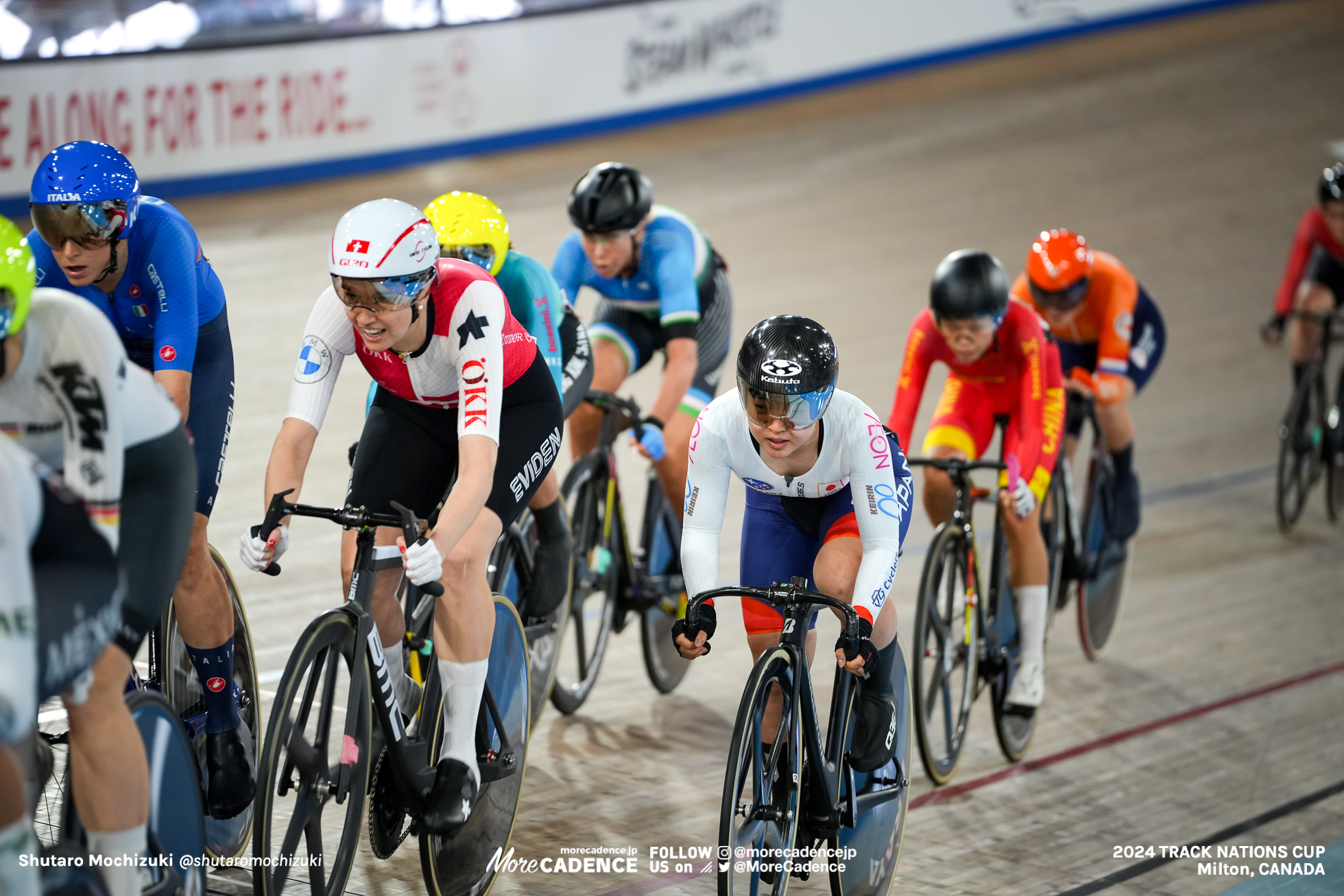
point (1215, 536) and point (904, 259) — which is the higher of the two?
point (904, 259)

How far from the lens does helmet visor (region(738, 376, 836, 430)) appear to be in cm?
281

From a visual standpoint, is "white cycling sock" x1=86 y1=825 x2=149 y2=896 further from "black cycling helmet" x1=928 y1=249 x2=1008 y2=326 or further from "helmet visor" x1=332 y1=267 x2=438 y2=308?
"black cycling helmet" x1=928 y1=249 x2=1008 y2=326

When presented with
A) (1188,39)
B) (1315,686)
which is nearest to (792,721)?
(1315,686)

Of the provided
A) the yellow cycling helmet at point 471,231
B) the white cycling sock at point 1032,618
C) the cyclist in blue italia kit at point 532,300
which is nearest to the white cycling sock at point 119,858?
the cyclist in blue italia kit at point 532,300

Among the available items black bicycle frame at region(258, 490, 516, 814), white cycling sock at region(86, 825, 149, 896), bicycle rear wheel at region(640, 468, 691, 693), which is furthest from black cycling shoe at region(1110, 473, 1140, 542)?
white cycling sock at region(86, 825, 149, 896)

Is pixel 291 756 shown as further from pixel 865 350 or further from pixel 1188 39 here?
pixel 1188 39

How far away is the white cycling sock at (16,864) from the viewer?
1.90 m

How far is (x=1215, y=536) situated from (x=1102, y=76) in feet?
30.1

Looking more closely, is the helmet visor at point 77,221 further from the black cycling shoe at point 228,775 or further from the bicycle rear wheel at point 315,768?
the black cycling shoe at point 228,775

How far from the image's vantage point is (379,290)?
2715mm

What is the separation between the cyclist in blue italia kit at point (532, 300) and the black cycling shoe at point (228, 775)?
98cm

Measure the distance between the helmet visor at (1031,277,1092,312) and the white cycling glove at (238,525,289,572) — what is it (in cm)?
308

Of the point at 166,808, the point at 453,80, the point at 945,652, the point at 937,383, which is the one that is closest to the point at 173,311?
the point at 166,808

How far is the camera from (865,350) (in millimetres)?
8414
